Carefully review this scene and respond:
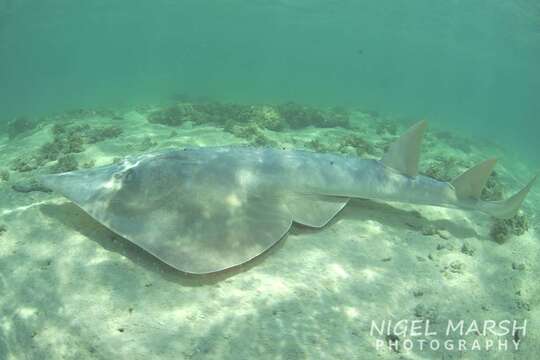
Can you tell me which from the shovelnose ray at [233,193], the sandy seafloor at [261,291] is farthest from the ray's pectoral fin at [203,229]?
the sandy seafloor at [261,291]

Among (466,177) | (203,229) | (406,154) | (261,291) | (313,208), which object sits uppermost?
(406,154)

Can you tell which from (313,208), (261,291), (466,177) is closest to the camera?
(261,291)

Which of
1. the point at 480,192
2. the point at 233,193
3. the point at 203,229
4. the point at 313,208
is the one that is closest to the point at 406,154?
the point at 480,192

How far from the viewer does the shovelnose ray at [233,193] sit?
12.9ft

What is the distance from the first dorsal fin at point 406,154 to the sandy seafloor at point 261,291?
0.95 meters

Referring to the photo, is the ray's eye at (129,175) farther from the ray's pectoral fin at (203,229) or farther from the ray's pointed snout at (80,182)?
the ray's pectoral fin at (203,229)

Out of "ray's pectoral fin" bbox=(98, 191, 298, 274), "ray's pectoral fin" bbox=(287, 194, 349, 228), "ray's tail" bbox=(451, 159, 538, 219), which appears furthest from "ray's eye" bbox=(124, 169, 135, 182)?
"ray's tail" bbox=(451, 159, 538, 219)

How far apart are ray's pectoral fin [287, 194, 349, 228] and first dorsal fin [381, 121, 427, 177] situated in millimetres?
1202

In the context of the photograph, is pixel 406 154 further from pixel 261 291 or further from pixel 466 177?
pixel 261 291

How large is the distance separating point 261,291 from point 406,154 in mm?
3420

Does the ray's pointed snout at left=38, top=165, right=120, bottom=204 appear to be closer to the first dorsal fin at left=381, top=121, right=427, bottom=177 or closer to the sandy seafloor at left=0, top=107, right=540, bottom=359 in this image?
the sandy seafloor at left=0, top=107, right=540, bottom=359

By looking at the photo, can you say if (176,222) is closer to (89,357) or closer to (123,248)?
(123,248)

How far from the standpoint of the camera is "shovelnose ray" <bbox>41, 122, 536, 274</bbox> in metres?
3.95

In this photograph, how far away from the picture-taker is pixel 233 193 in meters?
4.62
